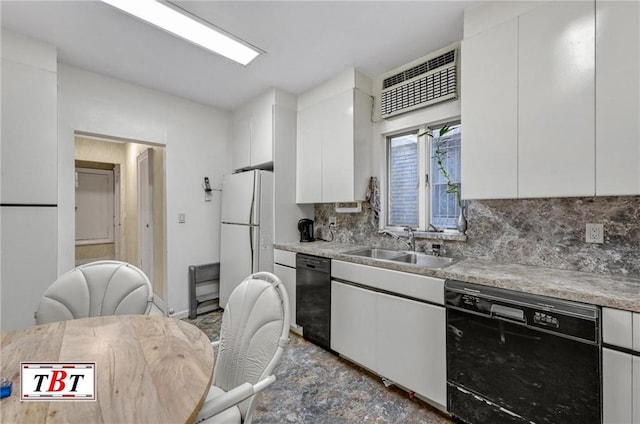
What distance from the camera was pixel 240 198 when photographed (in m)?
3.15

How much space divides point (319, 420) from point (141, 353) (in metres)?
1.21

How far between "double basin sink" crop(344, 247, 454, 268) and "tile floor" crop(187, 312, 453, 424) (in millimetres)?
939

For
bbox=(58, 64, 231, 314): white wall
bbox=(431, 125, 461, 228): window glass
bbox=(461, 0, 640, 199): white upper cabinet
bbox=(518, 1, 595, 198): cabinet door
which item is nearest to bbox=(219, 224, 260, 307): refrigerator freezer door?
bbox=(58, 64, 231, 314): white wall

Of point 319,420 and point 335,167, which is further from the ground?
point 335,167

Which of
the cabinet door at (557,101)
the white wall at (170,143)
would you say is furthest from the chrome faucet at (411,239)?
the white wall at (170,143)

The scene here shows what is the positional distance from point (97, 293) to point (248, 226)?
1.51 metres

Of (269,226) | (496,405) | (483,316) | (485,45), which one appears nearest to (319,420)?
(496,405)

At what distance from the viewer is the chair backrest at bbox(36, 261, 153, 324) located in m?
1.54

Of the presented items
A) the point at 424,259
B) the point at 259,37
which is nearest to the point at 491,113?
the point at 424,259

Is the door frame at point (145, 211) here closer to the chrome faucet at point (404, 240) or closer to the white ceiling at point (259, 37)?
the white ceiling at point (259, 37)

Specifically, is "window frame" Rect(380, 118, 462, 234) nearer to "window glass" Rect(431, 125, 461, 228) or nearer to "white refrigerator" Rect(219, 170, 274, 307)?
"window glass" Rect(431, 125, 461, 228)

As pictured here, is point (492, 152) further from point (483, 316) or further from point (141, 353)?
point (141, 353)

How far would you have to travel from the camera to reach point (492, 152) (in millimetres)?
1771

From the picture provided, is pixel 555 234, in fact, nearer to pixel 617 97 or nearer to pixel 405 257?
pixel 617 97
